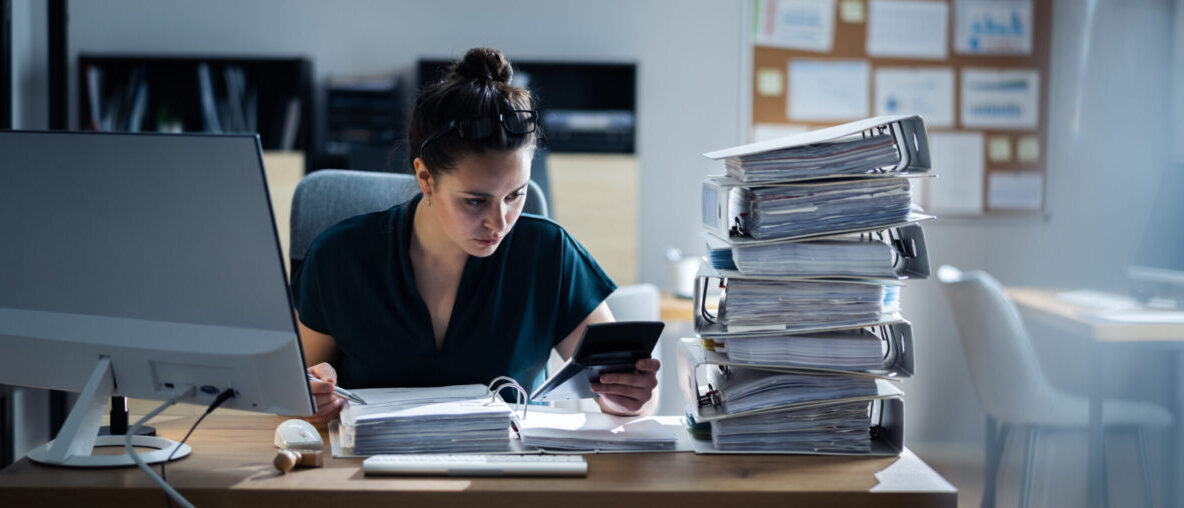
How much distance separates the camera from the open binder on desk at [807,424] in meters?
1.20

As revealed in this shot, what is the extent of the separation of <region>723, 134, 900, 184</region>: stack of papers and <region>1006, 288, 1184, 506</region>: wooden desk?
59.1 inches

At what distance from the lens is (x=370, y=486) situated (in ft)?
3.44

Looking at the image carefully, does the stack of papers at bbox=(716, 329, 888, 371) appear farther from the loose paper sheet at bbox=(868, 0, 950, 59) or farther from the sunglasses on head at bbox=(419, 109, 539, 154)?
the loose paper sheet at bbox=(868, 0, 950, 59)

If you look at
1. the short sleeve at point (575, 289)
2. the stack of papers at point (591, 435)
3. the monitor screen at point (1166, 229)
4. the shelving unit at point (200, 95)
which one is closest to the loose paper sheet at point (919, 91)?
the monitor screen at point (1166, 229)

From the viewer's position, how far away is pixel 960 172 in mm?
3555

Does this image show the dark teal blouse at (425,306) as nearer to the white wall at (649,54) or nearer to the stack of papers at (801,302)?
the stack of papers at (801,302)

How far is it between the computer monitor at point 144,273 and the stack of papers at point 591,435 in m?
0.29

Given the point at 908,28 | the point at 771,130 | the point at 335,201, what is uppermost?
the point at 908,28

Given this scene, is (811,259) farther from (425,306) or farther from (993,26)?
(993,26)

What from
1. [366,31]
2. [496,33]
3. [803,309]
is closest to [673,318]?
[496,33]

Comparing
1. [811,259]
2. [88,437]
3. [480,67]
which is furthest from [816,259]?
[88,437]

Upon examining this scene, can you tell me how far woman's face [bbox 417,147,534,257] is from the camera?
4.62 feet

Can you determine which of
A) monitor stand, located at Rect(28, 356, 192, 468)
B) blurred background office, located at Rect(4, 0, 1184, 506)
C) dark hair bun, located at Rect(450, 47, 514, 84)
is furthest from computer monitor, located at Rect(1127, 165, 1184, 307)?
monitor stand, located at Rect(28, 356, 192, 468)

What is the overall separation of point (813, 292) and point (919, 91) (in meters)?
2.61
